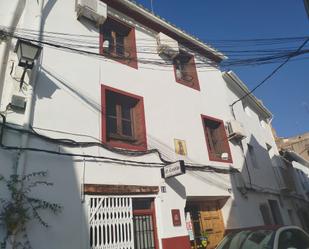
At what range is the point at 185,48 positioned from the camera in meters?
11.9

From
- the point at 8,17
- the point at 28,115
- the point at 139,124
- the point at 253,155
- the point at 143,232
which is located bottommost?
the point at 143,232

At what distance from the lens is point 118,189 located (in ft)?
22.0

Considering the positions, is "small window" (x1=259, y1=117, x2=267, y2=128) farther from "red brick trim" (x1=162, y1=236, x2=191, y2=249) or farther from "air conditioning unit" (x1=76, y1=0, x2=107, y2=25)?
"air conditioning unit" (x1=76, y1=0, x2=107, y2=25)

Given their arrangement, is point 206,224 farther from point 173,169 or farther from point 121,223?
point 121,223

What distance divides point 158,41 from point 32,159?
6627 millimetres

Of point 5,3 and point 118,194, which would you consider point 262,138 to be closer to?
point 118,194

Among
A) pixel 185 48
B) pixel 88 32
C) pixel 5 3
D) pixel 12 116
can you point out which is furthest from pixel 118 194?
pixel 185 48

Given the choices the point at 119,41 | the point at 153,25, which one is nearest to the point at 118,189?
the point at 119,41

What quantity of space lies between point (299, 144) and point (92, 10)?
30.3 metres

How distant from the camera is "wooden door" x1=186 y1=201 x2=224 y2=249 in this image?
854cm

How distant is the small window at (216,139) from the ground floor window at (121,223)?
4.14 m

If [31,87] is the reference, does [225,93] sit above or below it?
above

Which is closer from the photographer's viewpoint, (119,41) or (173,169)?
(173,169)

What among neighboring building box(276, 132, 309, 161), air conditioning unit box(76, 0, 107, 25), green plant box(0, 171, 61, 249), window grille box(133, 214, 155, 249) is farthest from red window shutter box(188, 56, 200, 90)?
neighboring building box(276, 132, 309, 161)
